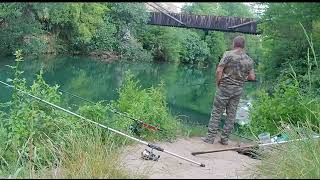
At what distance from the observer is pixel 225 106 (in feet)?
27.1

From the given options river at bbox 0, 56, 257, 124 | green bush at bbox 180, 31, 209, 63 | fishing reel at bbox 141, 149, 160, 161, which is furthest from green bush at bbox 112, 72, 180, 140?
green bush at bbox 180, 31, 209, 63

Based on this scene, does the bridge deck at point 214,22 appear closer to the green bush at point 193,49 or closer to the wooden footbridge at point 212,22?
the wooden footbridge at point 212,22

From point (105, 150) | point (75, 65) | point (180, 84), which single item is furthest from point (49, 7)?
point (105, 150)

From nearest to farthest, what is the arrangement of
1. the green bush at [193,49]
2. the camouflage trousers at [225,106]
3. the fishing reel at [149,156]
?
the fishing reel at [149,156] < the camouflage trousers at [225,106] < the green bush at [193,49]

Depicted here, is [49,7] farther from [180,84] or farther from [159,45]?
[159,45]

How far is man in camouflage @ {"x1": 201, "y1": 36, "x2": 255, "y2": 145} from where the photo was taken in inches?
307

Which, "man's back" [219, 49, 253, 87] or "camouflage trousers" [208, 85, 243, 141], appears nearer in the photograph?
"man's back" [219, 49, 253, 87]

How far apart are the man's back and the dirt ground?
109 centimetres

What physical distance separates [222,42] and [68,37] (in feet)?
104

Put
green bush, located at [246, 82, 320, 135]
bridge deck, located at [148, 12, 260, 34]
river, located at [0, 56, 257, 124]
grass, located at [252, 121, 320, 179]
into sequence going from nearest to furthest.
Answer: grass, located at [252, 121, 320, 179], green bush, located at [246, 82, 320, 135], river, located at [0, 56, 257, 124], bridge deck, located at [148, 12, 260, 34]

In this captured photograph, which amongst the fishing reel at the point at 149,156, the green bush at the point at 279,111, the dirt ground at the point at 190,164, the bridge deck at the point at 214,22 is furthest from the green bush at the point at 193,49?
the fishing reel at the point at 149,156

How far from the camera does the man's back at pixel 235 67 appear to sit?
25.5 feet

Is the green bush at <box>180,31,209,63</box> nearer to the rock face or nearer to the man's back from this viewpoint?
the rock face

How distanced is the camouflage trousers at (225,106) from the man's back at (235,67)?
0.11 metres
